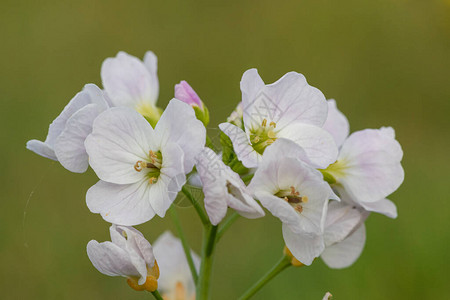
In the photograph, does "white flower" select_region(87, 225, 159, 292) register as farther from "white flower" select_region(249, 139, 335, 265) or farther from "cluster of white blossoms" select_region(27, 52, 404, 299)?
"white flower" select_region(249, 139, 335, 265)

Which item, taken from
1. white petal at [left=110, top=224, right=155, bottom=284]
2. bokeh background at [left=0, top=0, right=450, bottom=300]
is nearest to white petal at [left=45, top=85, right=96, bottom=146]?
white petal at [left=110, top=224, right=155, bottom=284]

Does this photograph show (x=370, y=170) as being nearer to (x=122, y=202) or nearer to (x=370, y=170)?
(x=370, y=170)

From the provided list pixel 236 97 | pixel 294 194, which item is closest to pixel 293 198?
pixel 294 194

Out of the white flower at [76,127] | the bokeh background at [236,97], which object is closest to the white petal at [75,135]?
the white flower at [76,127]

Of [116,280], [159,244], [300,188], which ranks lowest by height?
[116,280]

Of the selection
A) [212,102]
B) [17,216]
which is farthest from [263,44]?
[17,216]

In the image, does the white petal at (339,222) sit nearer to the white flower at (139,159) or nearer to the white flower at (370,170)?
the white flower at (370,170)

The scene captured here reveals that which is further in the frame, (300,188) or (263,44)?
(263,44)

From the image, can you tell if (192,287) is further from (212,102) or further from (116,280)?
(212,102)
